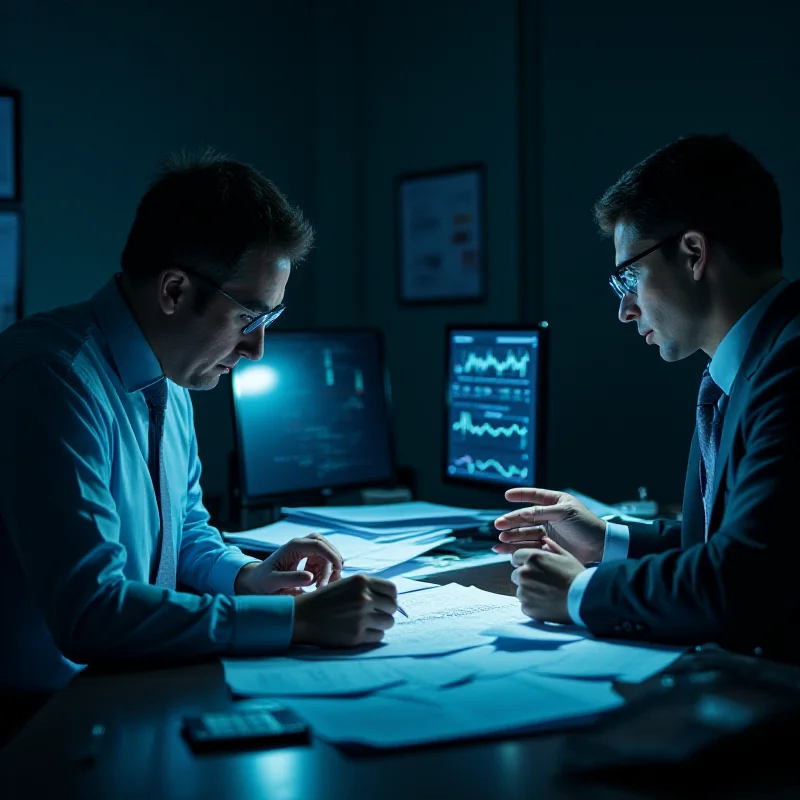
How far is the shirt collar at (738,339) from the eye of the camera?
1542 millimetres

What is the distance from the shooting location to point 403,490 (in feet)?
8.73

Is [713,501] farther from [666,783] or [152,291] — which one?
[152,291]

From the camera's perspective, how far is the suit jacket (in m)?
1.23

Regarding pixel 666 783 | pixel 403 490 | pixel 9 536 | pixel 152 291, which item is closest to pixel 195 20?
pixel 403 490

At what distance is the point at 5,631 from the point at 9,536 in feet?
0.48

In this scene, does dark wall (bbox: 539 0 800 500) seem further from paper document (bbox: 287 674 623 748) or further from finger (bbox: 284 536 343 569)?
paper document (bbox: 287 674 623 748)

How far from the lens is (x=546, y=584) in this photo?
1422 mm

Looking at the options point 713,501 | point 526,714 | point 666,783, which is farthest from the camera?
point 713,501

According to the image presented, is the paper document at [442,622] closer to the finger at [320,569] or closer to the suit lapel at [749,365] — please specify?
the finger at [320,569]

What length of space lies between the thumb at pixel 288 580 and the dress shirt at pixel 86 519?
211mm

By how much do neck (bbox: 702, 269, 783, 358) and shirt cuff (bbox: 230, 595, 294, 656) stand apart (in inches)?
32.8

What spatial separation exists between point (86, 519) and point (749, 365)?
956 mm

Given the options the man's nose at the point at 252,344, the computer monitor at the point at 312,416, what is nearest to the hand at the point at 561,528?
the man's nose at the point at 252,344

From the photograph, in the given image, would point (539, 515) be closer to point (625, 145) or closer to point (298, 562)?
point (298, 562)
